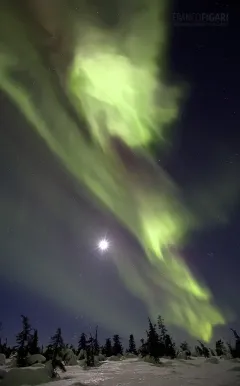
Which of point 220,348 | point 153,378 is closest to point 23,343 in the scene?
point 153,378

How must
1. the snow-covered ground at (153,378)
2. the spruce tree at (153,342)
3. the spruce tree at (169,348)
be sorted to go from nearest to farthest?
1. the snow-covered ground at (153,378)
2. the spruce tree at (153,342)
3. the spruce tree at (169,348)

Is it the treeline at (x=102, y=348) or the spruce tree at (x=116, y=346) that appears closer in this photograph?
the treeline at (x=102, y=348)

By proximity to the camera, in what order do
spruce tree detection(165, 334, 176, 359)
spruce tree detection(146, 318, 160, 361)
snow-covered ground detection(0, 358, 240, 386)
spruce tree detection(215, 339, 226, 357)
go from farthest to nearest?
spruce tree detection(215, 339, 226, 357)
spruce tree detection(165, 334, 176, 359)
spruce tree detection(146, 318, 160, 361)
snow-covered ground detection(0, 358, 240, 386)

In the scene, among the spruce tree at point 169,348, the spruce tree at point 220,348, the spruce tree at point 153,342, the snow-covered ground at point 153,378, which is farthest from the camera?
the spruce tree at point 220,348

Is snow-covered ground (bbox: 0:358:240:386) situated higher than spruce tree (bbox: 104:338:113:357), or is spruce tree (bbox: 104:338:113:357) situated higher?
spruce tree (bbox: 104:338:113:357)

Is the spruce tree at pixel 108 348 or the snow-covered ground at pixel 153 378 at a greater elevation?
the spruce tree at pixel 108 348

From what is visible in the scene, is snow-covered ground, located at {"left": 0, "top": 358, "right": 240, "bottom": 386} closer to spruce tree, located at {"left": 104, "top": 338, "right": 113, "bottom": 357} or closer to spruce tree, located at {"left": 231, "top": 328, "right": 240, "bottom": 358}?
spruce tree, located at {"left": 231, "top": 328, "right": 240, "bottom": 358}

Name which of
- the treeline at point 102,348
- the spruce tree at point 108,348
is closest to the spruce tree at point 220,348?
the treeline at point 102,348


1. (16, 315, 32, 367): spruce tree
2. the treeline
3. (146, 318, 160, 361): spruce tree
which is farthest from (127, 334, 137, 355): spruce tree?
(16, 315, 32, 367): spruce tree

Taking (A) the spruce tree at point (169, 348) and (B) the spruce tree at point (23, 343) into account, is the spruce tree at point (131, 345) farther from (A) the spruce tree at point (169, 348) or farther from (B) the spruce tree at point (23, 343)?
(B) the spruce tree at point (23, 343)

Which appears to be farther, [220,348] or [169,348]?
[220,348]

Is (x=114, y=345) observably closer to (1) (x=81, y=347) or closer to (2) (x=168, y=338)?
(1) (x=81, y=347)

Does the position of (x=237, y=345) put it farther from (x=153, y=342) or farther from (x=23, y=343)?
(x=23, y=343)

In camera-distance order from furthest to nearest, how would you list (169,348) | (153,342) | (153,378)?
(169,348) < (153,342) < (153,378)
